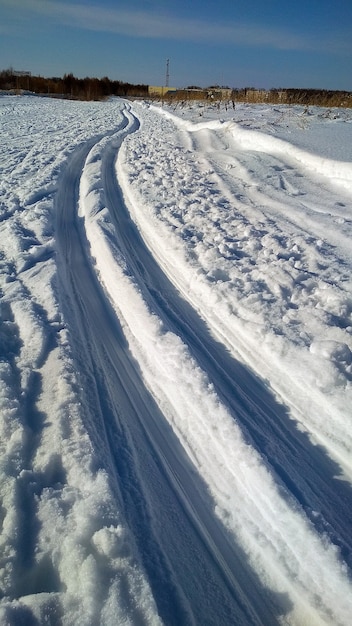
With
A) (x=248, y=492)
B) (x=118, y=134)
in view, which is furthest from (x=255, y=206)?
(x=118, y=134)

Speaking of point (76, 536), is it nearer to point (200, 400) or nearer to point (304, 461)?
point (200, 400)

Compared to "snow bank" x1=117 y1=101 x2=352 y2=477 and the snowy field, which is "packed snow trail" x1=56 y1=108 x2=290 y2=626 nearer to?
the snowy field

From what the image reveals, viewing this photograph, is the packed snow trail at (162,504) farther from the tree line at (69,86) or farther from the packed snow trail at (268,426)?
the tree line at (69,86)

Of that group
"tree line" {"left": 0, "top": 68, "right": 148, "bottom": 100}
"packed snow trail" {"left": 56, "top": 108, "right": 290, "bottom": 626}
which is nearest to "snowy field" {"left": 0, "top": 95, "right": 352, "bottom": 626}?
"packed snow trail" {"left": 56, "top": 108, "right": 290, "bottom": 626}

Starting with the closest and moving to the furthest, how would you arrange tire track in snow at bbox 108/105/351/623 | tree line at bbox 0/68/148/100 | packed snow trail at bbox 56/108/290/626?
packed snow trail at bbox 56/108/290/626 → tire track in snow at bbox 108/105/351/623 → tree line at bbox 0/68/148/100

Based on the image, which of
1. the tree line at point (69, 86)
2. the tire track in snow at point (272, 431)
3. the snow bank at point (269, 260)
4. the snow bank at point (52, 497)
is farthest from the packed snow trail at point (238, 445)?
the tree line at point (69, 86)

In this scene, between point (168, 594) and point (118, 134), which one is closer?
point (168, 594)
